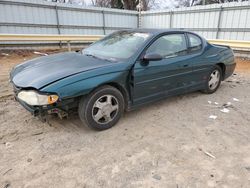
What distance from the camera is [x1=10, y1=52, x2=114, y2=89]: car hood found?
2778mm

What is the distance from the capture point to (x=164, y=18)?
42.6ft

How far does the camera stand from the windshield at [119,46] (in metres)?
3.45

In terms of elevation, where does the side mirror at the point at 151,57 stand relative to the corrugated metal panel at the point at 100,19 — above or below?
below

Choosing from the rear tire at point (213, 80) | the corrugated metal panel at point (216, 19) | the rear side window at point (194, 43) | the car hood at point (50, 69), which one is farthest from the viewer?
the corrugated metal panel at point (216, 19)

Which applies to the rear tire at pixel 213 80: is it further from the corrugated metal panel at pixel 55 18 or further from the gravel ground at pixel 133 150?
the corrugated metal panel at pixel 55 18

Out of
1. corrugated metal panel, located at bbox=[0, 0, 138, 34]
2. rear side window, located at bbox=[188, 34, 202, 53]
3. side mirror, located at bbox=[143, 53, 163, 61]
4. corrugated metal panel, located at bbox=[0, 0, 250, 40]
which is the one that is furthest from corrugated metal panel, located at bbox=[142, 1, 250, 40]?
side mirror, located at bbox=[143, 53, 163, 61]

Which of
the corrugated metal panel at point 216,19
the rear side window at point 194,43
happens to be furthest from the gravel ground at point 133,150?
A: the corrugated metal panel at point 216,19

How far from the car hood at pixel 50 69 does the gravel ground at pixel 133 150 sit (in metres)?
0.76

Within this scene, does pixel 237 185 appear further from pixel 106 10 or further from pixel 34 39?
pixel 106 10

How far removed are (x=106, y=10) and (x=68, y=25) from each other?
8.81 ft

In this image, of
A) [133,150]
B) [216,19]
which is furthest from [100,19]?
[133,150]

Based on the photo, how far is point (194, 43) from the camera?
432cm

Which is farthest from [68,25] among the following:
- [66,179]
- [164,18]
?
[66,179]

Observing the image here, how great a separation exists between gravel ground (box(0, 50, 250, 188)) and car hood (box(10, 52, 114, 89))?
2.49 ft
